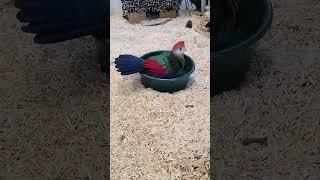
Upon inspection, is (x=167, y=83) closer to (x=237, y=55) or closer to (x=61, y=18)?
(x=237, y=55)

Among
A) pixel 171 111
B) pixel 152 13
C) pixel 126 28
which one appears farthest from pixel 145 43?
pixel 171 111

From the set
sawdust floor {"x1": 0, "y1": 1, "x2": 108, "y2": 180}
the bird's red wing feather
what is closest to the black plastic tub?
the bird's red wing feather

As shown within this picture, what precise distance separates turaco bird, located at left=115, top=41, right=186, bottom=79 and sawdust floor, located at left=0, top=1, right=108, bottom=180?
0.11m

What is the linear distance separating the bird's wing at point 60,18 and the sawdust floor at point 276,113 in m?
0.48

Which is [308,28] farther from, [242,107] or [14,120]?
[14,120]

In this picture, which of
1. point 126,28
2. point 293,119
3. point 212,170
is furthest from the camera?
point 126,28

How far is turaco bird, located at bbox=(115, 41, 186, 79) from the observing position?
139cm

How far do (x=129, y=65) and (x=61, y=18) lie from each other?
265 mm

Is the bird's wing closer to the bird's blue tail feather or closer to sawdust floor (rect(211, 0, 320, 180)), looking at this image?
the bird's blue tail feather

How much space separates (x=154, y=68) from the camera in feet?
4.63

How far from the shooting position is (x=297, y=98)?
1313 mm

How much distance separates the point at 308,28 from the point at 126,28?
755 mm

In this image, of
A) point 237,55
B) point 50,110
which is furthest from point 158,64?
point 50,110

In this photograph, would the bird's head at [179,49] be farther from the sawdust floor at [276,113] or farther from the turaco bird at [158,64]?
the sawdust floor at [276,113]
